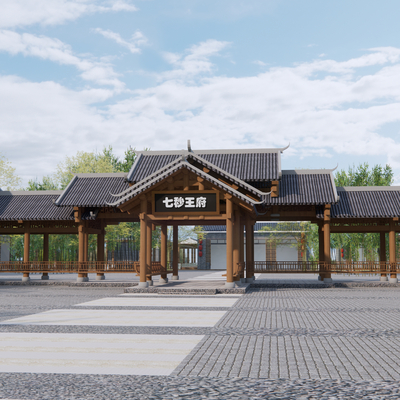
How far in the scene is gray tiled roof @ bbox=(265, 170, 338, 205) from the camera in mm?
23344

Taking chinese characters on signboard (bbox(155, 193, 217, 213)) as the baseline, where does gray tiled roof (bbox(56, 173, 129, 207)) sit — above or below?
above

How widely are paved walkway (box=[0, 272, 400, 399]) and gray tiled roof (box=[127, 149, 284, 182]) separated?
11856 mm

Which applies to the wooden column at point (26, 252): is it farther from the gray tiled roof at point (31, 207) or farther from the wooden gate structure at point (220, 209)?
the gray tiled roof at point (31, 207)

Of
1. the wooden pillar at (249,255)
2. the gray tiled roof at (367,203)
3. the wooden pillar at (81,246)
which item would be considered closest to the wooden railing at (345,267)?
the wooden pillar at (249,255)

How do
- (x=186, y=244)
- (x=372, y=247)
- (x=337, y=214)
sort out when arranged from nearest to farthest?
(x=337, y=214)
(x=372, y=247)
(x=186, y=244)

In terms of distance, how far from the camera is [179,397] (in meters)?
5.28

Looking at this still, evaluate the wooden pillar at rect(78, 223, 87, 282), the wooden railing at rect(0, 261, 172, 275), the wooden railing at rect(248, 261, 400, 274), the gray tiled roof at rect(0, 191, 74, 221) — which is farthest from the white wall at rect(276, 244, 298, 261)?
the wooden pillar at rect(78, 223, 87, 282)

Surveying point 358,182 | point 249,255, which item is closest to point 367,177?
point 358,182

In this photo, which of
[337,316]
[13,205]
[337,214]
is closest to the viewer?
[337,316]

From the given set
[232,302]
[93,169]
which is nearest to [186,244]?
[93,169]

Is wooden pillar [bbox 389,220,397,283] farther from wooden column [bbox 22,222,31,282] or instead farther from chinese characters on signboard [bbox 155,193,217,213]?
wooden column [bbox 22,222,31,282]

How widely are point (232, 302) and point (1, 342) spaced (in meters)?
8.48

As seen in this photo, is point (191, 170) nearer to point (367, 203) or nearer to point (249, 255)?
point (249, 255)

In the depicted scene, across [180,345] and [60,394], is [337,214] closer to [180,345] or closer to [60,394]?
[180,345]
